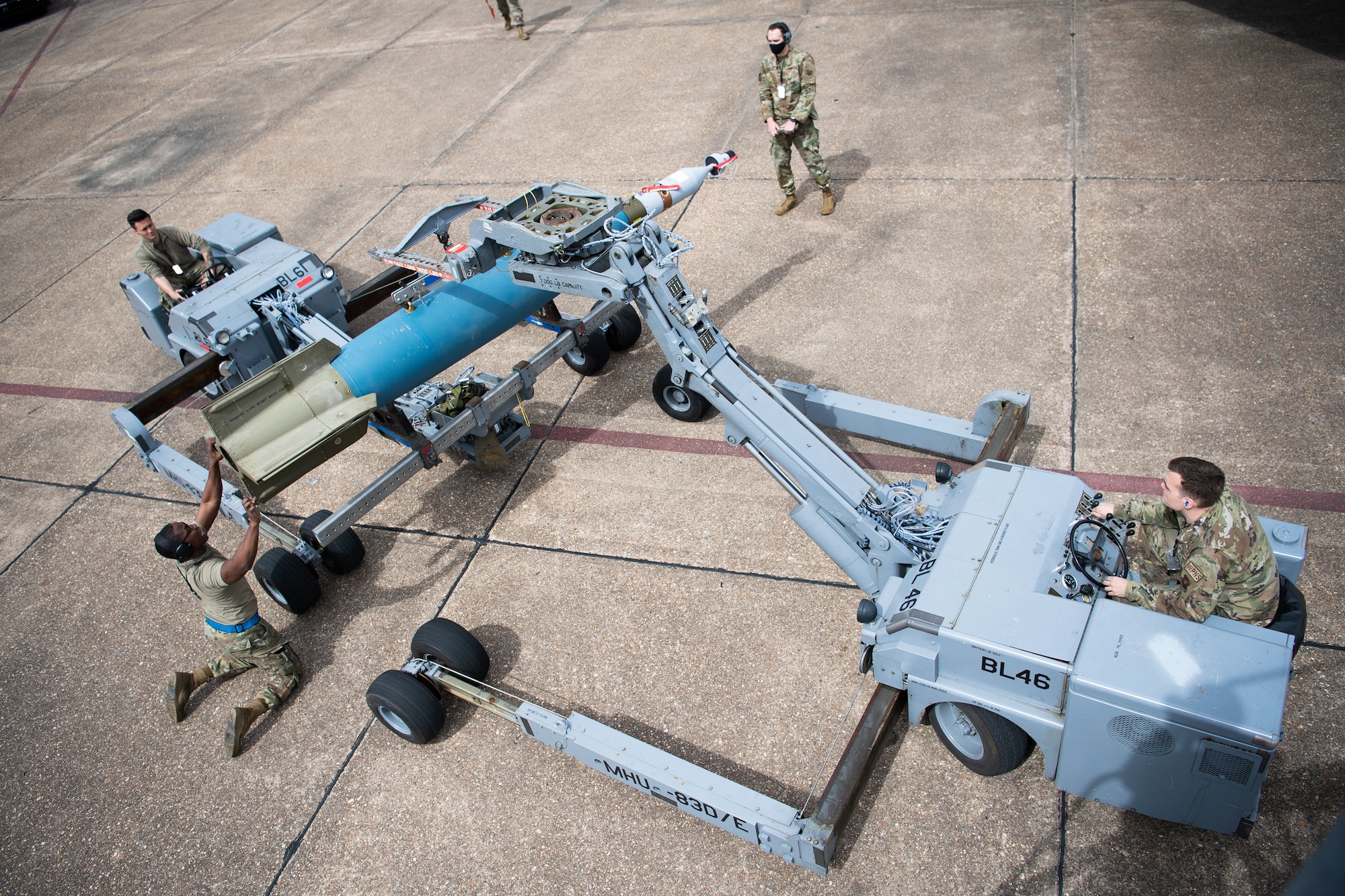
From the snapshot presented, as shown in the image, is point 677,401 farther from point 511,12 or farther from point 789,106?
point 511,12

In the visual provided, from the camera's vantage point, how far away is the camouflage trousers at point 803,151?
8680 millimetres

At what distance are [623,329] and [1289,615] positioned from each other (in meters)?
5.42

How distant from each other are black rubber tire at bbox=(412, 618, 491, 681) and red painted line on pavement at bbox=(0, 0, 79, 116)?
17.8 meters

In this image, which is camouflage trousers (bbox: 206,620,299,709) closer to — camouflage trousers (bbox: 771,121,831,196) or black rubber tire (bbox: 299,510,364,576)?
black rubber tire (bbox: 299,510,364,576)

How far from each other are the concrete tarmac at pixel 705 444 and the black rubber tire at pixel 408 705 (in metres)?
0.22

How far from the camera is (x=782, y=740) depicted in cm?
468

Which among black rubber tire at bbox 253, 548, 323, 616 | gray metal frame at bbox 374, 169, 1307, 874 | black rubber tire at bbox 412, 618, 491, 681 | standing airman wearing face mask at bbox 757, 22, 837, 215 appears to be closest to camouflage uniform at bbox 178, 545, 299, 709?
black rubber tire at bbox 253, 548, 323, 616

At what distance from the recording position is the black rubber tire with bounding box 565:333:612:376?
24.5ft

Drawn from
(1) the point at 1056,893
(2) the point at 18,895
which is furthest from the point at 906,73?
(2) the point at 18,895

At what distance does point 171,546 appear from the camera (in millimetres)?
4812

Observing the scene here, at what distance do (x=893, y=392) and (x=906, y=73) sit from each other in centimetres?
670

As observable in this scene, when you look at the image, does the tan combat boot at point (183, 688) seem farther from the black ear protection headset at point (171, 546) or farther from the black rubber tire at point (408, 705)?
the black rubber tire at point (408, 705)

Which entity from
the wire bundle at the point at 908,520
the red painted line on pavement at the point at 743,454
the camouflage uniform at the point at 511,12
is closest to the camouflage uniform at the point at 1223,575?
the wire bundle at the point at 908,520

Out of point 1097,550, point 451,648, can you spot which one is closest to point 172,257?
point 451,648
